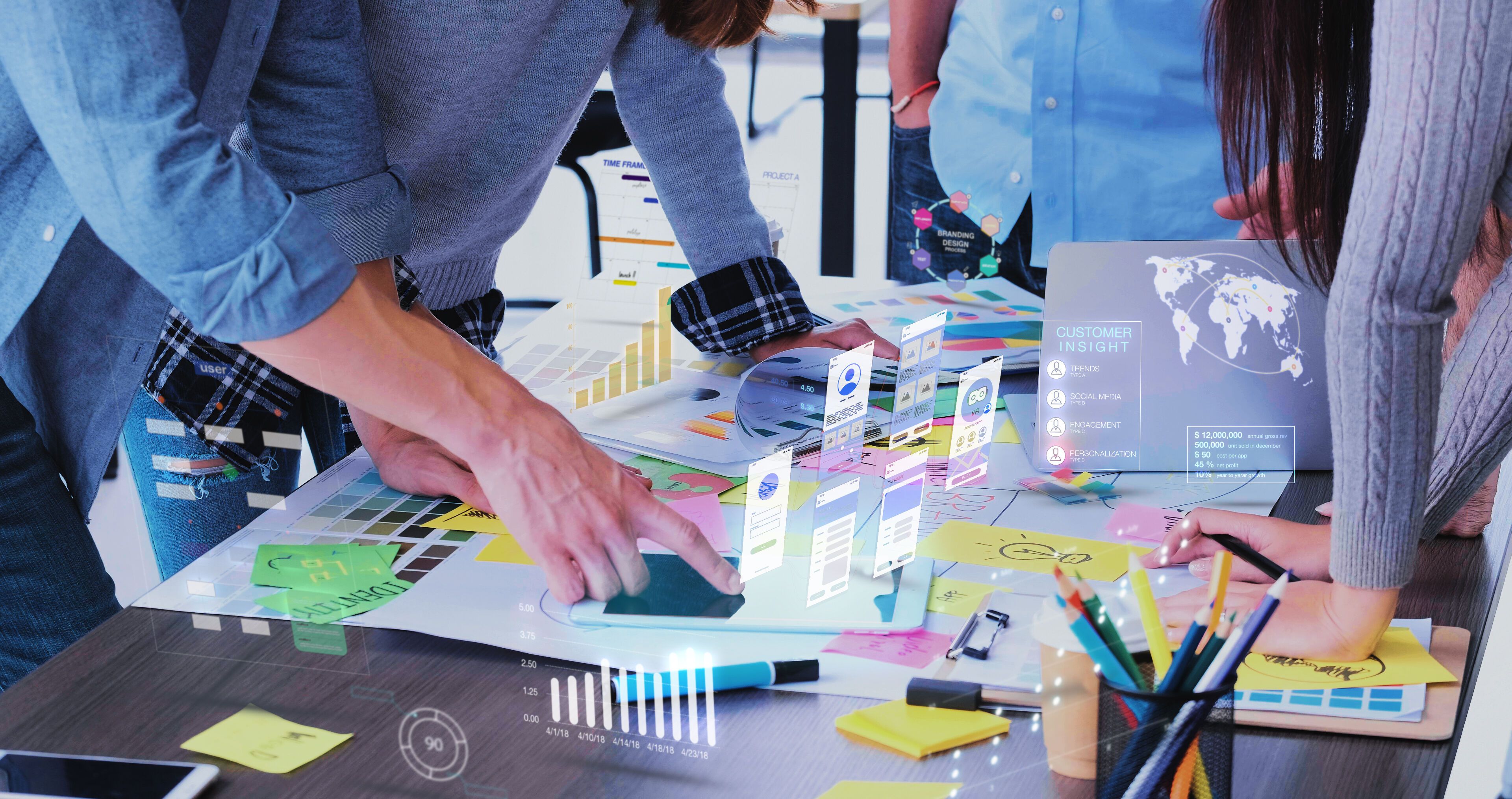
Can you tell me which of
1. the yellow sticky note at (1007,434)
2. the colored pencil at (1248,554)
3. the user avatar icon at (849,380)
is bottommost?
the colored pencil at (1248,554)

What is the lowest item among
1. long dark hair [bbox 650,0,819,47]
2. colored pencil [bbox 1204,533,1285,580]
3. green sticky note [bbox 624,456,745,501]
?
colored pencil [bbox 1204,533,1285,580]

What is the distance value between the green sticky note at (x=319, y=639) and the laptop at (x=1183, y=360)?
529mm

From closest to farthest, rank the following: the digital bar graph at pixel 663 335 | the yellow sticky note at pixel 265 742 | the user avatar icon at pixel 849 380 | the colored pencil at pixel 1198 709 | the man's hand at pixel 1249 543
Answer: the colored pencil at pixel 1198 709, the yellow sticky note at pixel 265 742, the man's hand at pixel 1249 543, the user avatar icon at pixel 849 380, the digital bar graph at pixel 663 335

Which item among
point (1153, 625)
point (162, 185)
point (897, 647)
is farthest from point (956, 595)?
point (162, 185)

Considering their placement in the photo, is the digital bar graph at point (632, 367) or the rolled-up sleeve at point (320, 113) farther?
the digital bar graph at point (632, 367)

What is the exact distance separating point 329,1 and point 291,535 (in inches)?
14.8

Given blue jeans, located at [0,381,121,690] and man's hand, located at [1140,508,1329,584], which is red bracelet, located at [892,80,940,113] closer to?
man's hand, located at [1140,508,1329,584]

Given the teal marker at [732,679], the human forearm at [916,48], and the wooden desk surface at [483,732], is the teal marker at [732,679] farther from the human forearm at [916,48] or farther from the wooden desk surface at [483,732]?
the human forearm at [916,48]

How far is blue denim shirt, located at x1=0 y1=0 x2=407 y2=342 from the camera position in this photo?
1.82ft

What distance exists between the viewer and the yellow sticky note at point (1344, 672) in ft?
1.95

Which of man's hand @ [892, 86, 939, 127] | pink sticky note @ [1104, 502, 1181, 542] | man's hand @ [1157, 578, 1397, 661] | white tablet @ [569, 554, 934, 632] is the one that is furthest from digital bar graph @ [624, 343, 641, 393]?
man's hand @ [892, 86, 939, 127]

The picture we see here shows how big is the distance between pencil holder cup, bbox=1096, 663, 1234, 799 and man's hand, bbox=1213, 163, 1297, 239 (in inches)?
18.0

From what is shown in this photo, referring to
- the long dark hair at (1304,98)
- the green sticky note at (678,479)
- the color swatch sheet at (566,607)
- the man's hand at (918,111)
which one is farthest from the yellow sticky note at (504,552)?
the man's hand at (918,111)

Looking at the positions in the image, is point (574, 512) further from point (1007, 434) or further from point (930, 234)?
point (930, 234)
